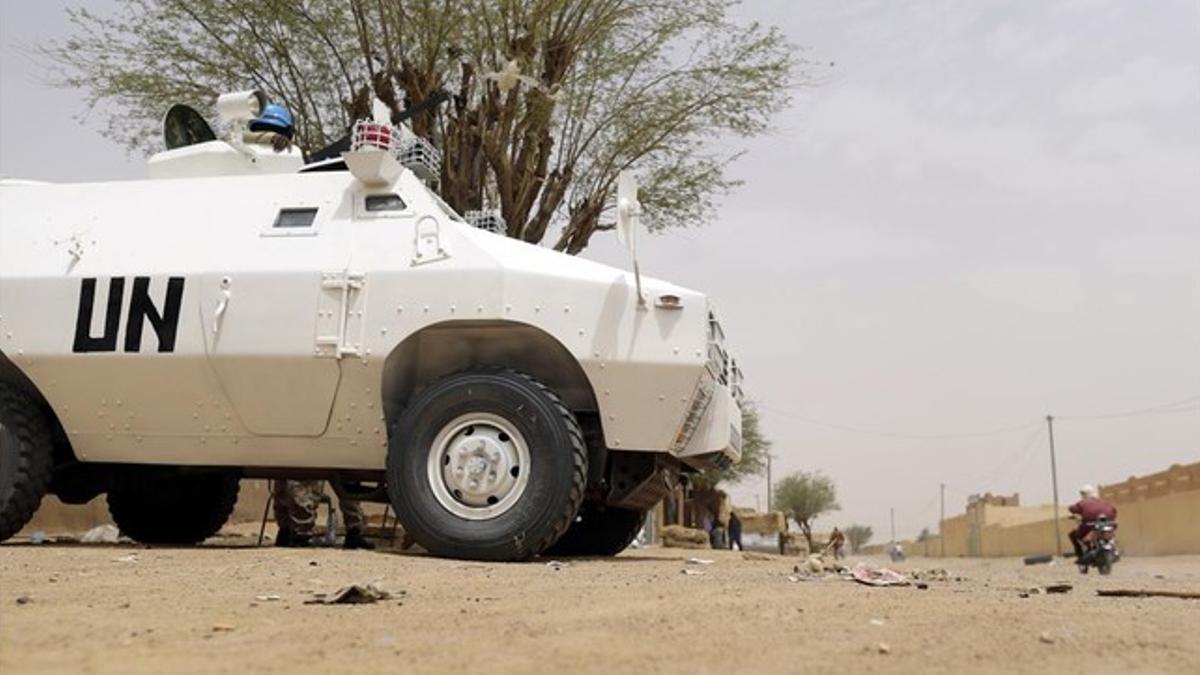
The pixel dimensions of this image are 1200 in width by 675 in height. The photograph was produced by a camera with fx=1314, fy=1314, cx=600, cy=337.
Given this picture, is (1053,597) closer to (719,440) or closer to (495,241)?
(719,440)

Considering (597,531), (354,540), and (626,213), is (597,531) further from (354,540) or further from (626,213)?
(626,213)

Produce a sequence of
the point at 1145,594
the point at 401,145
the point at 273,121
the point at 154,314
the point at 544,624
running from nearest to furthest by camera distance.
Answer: the point at 544,624
the point at 1145,594
the point at 154,314
the point at 401,145
the point at 273,121

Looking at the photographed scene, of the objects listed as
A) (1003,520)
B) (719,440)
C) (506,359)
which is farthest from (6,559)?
(1003,520)

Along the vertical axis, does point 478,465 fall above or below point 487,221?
below

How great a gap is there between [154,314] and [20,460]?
3.91 feet

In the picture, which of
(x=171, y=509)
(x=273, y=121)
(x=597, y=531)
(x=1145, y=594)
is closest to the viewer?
(x=1145, y=594)

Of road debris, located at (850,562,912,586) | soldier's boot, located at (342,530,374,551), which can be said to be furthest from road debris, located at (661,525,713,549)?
road debris, located at (850,562,912,586)

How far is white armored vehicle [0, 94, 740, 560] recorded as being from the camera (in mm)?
7137

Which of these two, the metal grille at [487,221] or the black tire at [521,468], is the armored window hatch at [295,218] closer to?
the metal grille at [487,221]

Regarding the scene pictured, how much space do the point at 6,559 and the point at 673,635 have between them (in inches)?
165

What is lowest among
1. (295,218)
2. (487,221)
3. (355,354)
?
(355,354)

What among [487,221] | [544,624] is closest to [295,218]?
[487,221]

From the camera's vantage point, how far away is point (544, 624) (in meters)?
4.20

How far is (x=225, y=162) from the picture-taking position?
343 inches
